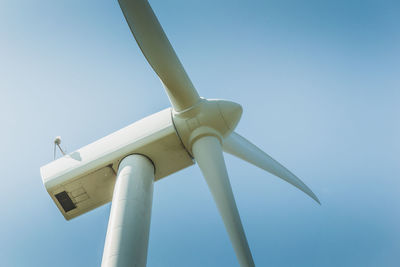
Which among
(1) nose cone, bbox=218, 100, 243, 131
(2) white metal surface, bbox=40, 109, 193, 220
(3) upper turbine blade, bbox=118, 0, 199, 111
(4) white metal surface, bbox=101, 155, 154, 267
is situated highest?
(3) upper turbine blade, bbox=118, 0, 199, 111

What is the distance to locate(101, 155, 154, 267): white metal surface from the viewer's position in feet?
18.8

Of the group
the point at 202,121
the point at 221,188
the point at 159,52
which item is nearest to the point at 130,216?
the point at 221,188

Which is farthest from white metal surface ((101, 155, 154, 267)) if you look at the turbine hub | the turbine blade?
the turbine blade

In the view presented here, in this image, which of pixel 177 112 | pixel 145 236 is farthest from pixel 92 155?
pixel 145 236

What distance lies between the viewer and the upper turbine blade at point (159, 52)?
20.9 ft

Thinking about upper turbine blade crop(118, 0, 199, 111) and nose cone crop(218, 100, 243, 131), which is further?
nose cone crop(218, 100, 243, 131)

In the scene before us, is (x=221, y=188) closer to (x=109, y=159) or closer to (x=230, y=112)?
(x=230, y=112)

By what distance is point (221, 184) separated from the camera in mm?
6590

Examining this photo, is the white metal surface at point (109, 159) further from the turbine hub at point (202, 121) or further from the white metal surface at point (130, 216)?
the white metal surface at point (130, 216)

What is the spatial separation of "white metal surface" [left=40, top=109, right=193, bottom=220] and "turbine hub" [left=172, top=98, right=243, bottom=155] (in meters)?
0.18

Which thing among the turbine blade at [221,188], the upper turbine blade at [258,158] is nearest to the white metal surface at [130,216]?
the turbine blade at [221,188]

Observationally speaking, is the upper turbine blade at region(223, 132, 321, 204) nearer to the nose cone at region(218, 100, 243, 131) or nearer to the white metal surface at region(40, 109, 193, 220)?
the nose cone at region(218, 100, 243, 131)

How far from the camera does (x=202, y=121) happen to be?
25.4ft

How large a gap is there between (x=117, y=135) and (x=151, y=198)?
1.99m
